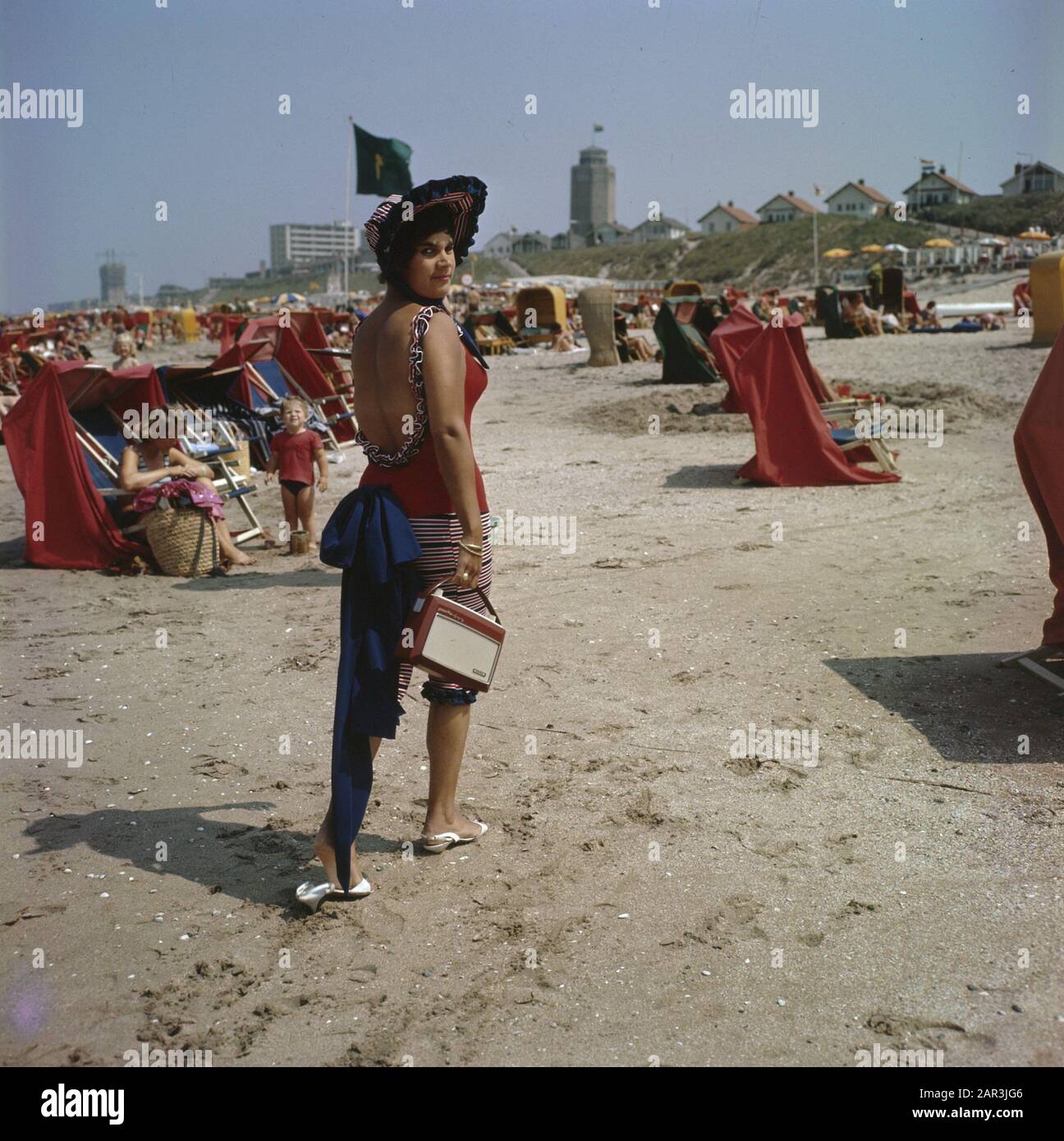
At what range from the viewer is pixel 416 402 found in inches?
117

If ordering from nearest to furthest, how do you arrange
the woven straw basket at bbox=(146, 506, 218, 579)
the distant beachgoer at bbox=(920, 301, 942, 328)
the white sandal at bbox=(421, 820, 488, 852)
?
1. the white sandal at bbox=(421, 820, 488, 852)
2. the woven straw basket at bbox=(146, 506, 218, 579)
3. the distant beachgoer at bbox=(920, 301, 942, 328)

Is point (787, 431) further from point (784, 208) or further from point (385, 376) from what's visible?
point (784, 208)

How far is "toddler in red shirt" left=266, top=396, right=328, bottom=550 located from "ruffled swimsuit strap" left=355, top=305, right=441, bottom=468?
4896mm

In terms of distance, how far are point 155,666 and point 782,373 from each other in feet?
19.3

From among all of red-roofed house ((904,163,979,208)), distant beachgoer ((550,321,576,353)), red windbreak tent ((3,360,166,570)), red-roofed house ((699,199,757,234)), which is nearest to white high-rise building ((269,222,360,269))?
red-roofed house ((699,199,757,234))

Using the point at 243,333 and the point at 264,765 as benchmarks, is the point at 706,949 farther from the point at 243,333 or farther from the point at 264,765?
the point at 243,333

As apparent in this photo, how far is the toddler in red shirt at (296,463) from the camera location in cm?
784

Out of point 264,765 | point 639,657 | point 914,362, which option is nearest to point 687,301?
point 914,362

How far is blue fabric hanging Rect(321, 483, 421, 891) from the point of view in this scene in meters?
3.02

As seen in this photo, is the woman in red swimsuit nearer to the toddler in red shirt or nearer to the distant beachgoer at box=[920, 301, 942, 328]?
the toddler in red shirt

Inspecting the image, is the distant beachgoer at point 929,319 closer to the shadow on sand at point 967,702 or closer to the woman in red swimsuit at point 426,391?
the shadow on sand at point 967,702

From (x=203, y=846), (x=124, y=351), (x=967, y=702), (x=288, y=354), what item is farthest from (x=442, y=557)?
(x=124, y=351)

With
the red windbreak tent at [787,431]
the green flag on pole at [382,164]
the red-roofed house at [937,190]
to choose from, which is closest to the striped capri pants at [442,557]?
the red windbreak tent at [787,431]

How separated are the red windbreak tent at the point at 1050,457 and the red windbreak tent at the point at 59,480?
5.43 m
